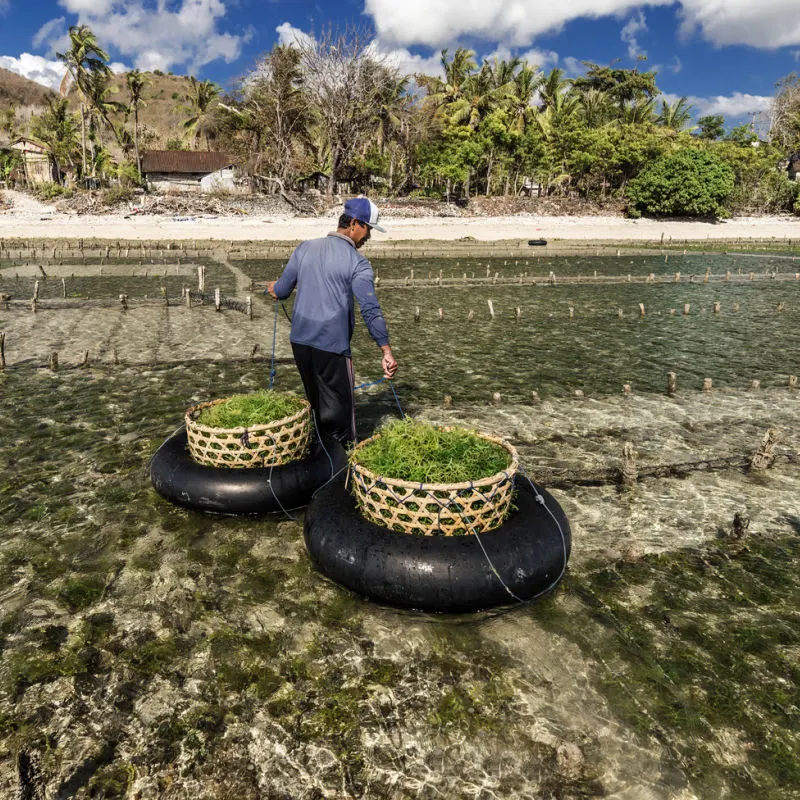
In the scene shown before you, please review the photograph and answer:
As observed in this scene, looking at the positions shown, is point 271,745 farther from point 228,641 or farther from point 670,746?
point 670,746

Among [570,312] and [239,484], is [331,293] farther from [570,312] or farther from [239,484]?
[570,312]

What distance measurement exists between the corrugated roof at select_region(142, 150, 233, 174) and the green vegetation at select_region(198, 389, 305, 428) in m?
75.9

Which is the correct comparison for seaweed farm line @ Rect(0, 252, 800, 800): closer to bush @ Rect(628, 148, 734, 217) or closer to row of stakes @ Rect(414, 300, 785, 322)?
row of stakes @ Rect(414, 300, 785, 322)

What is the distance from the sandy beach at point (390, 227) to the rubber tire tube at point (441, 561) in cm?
4902

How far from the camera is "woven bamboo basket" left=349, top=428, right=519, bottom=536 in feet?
16.7

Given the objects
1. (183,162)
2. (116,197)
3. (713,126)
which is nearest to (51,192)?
(116,197)

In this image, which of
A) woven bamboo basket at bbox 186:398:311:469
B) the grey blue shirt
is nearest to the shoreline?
the grey blue shirt

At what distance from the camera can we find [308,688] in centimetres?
452

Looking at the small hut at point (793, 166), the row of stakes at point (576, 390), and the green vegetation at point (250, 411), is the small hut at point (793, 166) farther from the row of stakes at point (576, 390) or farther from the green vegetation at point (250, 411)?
the green vegetation at point (250, 411)

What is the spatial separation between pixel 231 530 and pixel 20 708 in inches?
107

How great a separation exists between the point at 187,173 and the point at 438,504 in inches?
3170

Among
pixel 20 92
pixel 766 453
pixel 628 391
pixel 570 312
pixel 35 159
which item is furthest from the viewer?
pixel 20 92

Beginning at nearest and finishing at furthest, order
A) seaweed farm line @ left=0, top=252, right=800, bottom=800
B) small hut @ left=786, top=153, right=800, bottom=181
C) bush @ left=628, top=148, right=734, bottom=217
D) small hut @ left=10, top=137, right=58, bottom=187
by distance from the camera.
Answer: seaweed farm line @ left=0, top=252, right=800, bottom=800 < bush @ left=628, top=148, right=734, bottom=217 < small hut @ left=10, top=137, right=58, bottom=187 < small hut @ left=786, top=153, right=800, bottom=181

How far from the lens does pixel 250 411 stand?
696 centimetres
